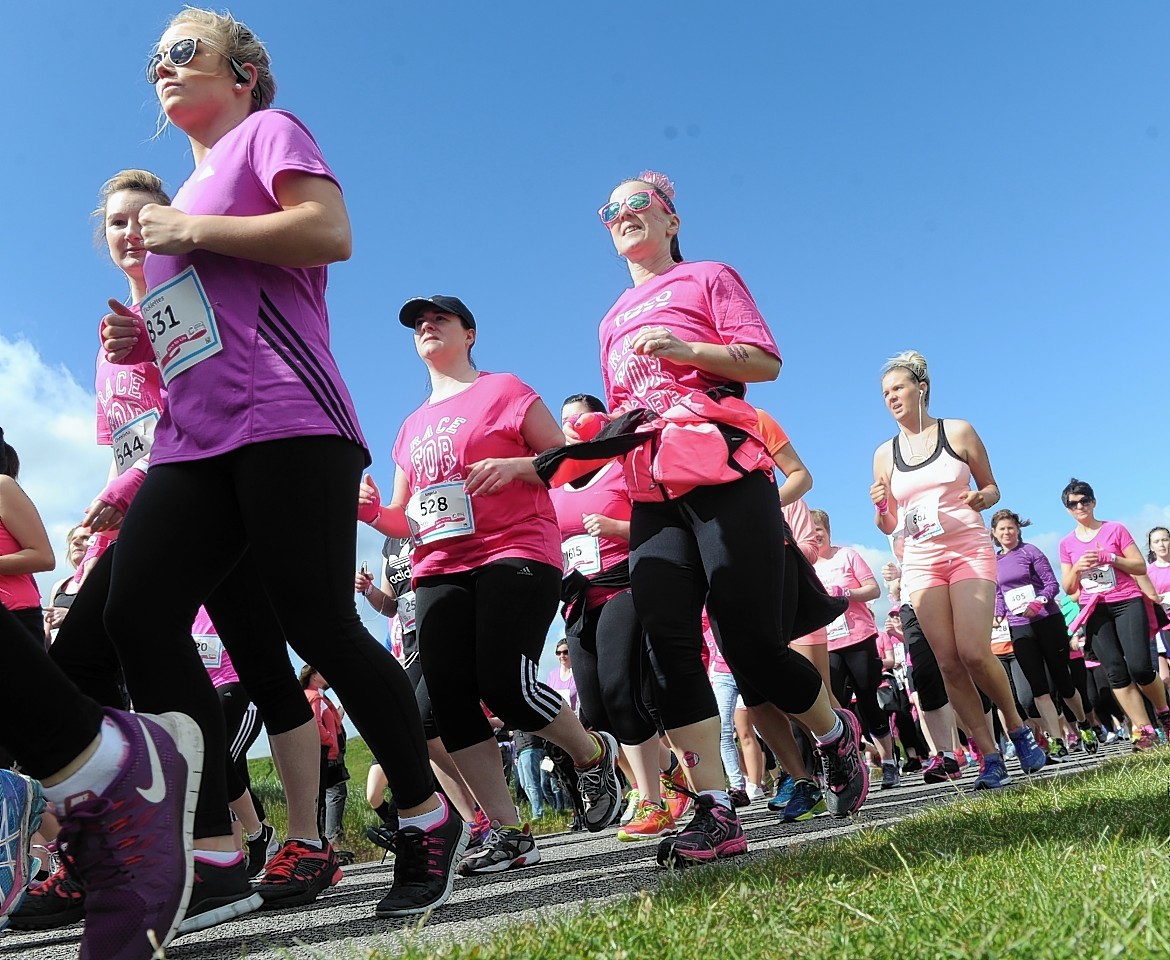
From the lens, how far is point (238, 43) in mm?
3213

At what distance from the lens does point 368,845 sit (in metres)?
8.04

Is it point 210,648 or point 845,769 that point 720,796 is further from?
point 210,648

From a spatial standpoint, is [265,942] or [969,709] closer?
[265,942]

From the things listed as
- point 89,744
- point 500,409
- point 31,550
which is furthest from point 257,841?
point 89,744

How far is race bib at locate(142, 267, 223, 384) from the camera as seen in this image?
2.80 m

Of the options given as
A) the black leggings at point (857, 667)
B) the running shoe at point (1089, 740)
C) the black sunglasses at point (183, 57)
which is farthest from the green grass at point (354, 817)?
the running shoe at point (1089, 740)

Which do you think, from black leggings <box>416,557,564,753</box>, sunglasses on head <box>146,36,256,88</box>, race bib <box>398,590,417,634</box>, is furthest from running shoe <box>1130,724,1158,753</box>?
sunglasses on head <box>146,36,256,88</box>

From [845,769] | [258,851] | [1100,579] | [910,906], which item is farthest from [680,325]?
[1100,579]

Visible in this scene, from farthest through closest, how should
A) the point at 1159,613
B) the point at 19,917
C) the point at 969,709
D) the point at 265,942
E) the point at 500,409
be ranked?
the point at 1159,613 → the point at 969,709 → the point at 500,409 → the point at 19,917 → the point at 265,942

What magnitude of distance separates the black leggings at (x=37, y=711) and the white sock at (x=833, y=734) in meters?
2.91

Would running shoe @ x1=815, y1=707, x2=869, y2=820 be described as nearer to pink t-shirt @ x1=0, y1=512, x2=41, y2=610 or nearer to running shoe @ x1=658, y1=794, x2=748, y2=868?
running shoe @ x1=658, y1=794, x2=748, y2=868

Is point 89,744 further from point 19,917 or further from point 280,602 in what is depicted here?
point 19,917

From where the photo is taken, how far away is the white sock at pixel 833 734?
425 centimetres

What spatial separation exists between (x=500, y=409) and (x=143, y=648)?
2.20 metres
